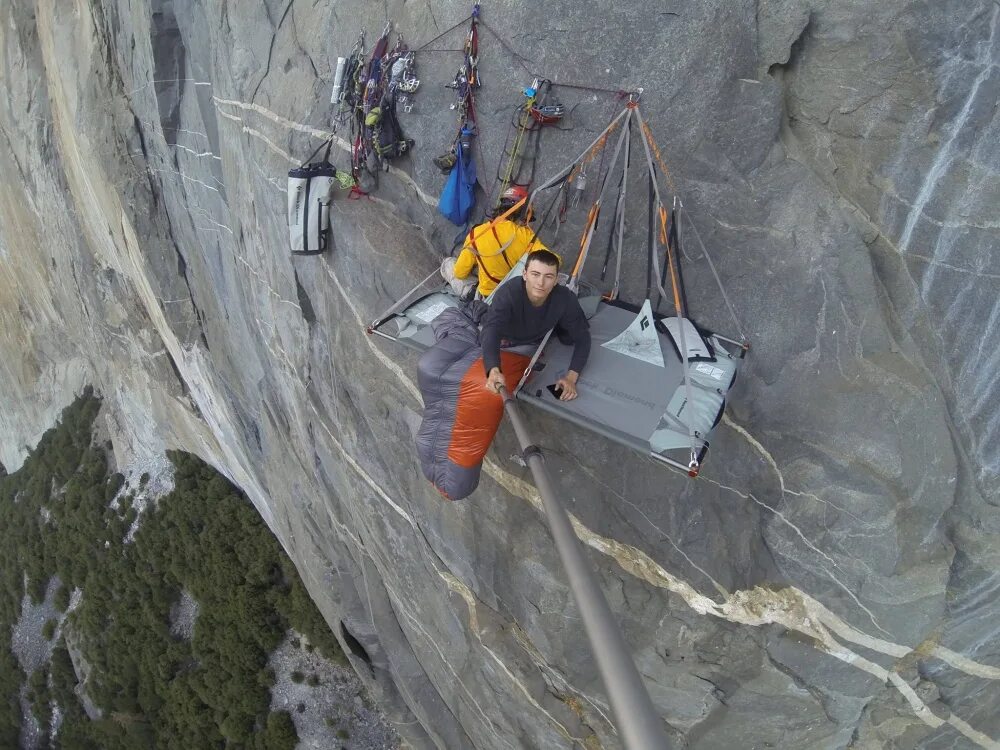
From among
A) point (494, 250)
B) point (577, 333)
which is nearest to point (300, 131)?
point (494, 250)

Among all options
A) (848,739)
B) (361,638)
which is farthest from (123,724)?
(848,739)

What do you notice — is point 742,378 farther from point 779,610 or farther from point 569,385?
point 779,610

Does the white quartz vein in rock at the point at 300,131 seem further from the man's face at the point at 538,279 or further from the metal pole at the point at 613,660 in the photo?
the metal pole at the point at 613,660

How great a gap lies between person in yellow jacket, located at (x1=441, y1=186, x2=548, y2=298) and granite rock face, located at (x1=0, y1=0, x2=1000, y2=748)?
0.66 metres

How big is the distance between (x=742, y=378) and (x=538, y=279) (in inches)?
86.1

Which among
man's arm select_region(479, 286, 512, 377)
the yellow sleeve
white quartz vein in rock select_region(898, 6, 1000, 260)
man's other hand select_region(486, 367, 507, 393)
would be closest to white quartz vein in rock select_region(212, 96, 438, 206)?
the yellow sleeve

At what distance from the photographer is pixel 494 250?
525 cm

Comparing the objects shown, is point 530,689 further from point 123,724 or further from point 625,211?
point 123,724

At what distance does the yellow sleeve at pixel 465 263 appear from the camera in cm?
536

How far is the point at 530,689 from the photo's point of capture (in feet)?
23.6

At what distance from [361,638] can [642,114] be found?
1021cm

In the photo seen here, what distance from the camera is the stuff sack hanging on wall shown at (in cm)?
654

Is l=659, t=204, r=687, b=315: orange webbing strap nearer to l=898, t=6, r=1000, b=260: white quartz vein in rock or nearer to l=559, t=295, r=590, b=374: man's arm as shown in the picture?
l=559, t=295, r=590, b=374: man's arm

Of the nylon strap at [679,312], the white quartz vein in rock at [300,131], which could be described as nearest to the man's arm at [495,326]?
the nylon strap at [679,312]
